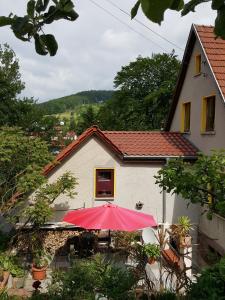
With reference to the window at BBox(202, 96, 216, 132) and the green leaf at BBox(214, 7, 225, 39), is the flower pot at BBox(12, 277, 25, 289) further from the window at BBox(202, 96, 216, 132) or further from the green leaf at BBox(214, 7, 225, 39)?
the green leaf at BBox(214, 7, 225, 39)

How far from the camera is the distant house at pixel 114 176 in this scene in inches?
622

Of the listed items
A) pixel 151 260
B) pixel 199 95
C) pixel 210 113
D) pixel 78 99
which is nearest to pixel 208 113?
pixel 210 113

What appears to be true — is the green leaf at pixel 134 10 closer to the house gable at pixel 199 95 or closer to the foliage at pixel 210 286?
the foliage at pixel 210 286

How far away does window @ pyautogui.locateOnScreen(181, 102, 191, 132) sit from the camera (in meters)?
18.4

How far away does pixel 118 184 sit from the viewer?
634 inches

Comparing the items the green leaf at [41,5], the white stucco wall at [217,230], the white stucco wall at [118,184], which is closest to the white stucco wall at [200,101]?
the white stucco wall at [118,184]

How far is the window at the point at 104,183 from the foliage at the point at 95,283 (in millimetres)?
7944

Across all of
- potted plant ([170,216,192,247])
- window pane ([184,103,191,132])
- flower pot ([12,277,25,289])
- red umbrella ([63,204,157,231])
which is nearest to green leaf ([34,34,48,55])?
red umbrella ([63,204,157,231])

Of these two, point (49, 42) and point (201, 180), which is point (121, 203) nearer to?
point (201, 180)

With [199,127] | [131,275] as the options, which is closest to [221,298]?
[131,275]

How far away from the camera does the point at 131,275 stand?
769 cm

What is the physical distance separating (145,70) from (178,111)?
20896 mm

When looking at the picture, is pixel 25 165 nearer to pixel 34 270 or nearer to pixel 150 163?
pixel 34 270

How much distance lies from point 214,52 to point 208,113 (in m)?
2.33
